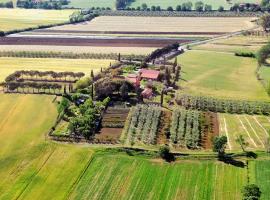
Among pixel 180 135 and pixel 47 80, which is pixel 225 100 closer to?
Answer: pixel 180 135

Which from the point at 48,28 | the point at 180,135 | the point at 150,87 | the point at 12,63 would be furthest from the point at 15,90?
the point at 48,28

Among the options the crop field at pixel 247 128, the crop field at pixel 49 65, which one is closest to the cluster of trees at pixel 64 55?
the crop field at pixel 49 65

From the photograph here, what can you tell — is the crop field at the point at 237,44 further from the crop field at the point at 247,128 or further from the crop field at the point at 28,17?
the crop field at the point at 28,17

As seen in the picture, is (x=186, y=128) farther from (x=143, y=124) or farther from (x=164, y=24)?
(x=164, y=24)

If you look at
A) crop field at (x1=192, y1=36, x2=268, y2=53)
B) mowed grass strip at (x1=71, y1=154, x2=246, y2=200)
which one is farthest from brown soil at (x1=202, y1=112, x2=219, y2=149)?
crop field at (x1=192, y1=36, x2=268, y2=53)

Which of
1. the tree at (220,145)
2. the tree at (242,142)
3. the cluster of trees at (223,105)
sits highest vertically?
the cluster of trees at (223,105)

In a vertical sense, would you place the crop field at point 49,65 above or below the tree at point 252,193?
above
